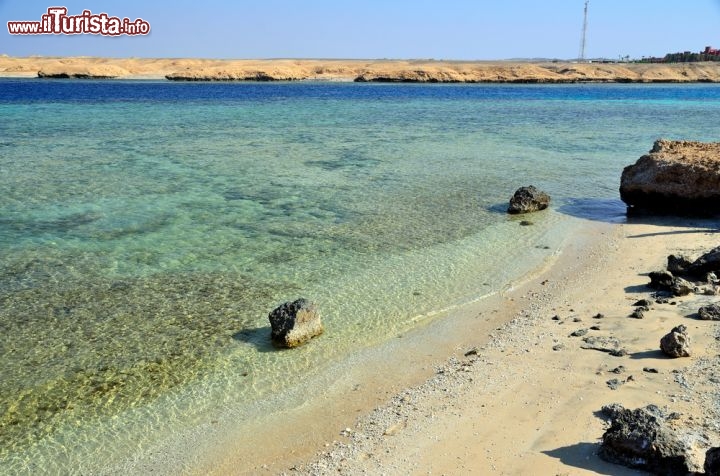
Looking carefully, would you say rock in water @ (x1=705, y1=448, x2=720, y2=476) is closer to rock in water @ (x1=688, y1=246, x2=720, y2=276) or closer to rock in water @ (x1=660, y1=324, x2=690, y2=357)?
rock in water @ (x1=660, y1=324, x2=690, y2=357)

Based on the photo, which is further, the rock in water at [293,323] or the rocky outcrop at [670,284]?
the rocky outcrop at [670,284]

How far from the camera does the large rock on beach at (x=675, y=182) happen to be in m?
11.9

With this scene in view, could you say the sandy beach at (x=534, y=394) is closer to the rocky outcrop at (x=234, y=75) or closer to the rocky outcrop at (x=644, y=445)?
the rocky outcrop at (x=644, y=445)

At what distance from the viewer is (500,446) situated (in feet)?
16.3

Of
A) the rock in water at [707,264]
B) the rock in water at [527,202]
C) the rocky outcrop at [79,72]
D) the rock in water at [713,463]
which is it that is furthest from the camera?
the rocky outcrop at [79,72]

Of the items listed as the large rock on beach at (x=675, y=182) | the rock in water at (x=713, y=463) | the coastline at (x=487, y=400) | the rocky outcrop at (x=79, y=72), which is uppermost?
the rocky outcrop at (x=79, y=72)

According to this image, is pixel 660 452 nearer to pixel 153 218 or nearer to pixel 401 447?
A: pixel 401 447

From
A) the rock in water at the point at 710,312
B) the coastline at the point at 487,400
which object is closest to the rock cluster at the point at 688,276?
the coastline at the point at 487,400

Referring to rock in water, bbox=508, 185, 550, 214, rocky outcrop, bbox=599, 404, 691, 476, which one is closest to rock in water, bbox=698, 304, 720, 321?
rocky outcrop, bbox=599, 404, 691, 476

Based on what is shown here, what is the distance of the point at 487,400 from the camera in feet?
18.7

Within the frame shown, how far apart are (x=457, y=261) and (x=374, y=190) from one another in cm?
559

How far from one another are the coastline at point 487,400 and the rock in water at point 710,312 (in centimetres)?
10

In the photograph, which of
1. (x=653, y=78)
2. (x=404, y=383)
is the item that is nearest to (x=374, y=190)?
(x=404, y=383)

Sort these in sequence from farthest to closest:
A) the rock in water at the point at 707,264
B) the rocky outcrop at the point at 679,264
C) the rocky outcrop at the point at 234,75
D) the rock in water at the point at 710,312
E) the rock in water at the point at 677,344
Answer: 1. the rocky outcrop at the point at 234,75
2. the rocky outcrop at the point at 679,264
3. the rock in water at the point at 707,264
4. the rock in water at the point at 710,312
5. the rock in water at the point at 677,344
